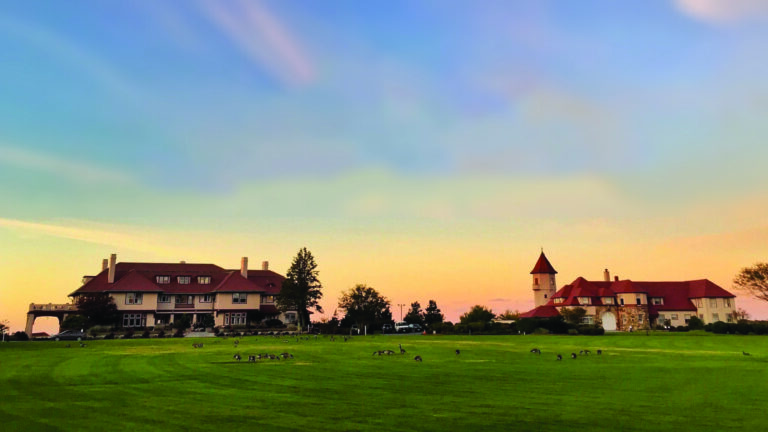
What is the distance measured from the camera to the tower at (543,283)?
383 ft

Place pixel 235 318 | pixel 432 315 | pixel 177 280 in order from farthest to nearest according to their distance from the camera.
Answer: pixel 432 315 → pixel 177 280 → pixel 235 318

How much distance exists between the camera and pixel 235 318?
96.6m

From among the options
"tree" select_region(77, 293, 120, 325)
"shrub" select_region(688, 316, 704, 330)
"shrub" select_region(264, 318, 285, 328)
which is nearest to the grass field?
"tree" select_region(77, 293, 120, 325)

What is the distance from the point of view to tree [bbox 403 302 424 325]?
12612 centimetres

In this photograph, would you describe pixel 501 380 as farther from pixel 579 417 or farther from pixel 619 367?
pixel 619 367

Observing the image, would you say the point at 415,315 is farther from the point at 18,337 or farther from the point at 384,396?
the point at 384,396

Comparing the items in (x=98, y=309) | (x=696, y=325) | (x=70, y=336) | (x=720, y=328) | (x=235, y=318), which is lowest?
(x=696, y=325)

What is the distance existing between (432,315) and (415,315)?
14.4ft

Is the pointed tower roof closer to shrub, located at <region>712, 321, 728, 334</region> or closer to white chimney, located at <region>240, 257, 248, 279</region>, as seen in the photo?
shrub, located at <region>712, 321, 728, 334</region>

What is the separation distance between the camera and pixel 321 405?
578 inches

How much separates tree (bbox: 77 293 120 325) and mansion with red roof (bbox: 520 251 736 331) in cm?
7815

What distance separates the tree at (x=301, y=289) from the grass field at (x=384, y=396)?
6522cm

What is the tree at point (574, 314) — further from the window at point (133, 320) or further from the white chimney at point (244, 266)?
the window at point (133, 320)

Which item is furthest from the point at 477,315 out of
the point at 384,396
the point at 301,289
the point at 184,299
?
the point at 384,396
